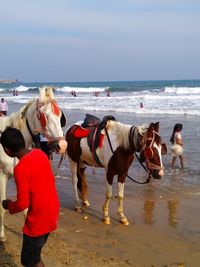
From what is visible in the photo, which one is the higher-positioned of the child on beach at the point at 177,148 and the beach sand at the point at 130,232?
the child on beach at the point at 177,148

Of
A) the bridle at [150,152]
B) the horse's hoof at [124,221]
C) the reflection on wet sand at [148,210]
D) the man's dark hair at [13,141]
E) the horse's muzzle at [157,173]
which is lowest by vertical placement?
the reflection on wet sand at [148,210]

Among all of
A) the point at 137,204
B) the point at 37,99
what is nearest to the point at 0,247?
the point at 37,99

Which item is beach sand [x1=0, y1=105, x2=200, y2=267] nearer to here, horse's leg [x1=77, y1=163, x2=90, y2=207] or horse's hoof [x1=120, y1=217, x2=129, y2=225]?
horse's hoof [x1=120, y1=217, x2=129, y2=225]

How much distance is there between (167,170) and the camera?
10297 millimetres

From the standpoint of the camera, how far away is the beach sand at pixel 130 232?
197 inches

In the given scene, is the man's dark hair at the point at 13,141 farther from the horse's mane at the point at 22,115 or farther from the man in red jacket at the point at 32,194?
the horse's mane at the point at 22,115

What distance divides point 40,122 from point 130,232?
102 inches

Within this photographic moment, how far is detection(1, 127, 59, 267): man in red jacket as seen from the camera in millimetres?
3279

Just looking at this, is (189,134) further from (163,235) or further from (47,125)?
(47,125)

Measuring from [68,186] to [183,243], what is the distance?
380 cm

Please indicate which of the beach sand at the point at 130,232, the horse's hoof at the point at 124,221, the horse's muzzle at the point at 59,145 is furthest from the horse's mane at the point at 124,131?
the horse's muzzle at the point at 59,145

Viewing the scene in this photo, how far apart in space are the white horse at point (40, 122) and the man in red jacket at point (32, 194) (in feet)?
2.35

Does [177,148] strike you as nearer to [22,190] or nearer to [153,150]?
[153,150]

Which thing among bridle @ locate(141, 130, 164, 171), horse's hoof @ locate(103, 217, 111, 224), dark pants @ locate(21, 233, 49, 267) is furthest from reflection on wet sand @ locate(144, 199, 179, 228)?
dark pants @ locate(21, 233, 49, 267)
